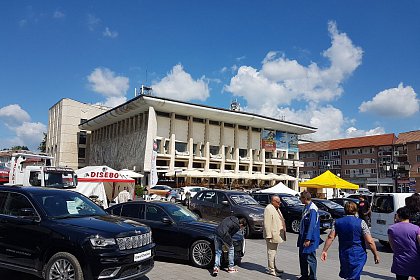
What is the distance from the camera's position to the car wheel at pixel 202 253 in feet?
27.4

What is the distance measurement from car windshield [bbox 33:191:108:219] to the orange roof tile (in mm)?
81264

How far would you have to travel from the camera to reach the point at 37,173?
67.9 ft

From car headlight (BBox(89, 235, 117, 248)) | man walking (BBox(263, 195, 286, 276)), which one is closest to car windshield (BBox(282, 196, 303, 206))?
man walking (BBox(263, 195, 286, 276))

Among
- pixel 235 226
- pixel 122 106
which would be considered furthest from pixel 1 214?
pixel 122 106

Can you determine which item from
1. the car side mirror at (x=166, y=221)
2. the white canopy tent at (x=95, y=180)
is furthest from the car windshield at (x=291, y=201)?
the white canopy tent at (x=95, y=180)

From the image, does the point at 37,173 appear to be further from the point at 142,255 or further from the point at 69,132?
the point at 69,132

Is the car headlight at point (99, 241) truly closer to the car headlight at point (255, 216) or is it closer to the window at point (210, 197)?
the car headlight at point (255, 216)

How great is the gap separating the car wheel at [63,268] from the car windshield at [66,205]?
0.80 meters

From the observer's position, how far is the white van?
1251cm

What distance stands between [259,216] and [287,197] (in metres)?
4.74

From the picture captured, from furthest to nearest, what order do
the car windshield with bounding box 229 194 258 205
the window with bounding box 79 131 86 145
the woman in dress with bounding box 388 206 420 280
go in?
the window with bounding box 79 131 86 145 → the car windshield with bounding box 229 194 258 205 → the woman in dress with bounding box 388 206 420 280

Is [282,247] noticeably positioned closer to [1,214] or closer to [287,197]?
[287,197]

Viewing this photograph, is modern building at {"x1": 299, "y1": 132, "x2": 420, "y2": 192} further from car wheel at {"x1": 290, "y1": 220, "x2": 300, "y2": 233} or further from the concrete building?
car wheel at {"x1": 290, "y1": 220, "x2": 300, "y2": 233}

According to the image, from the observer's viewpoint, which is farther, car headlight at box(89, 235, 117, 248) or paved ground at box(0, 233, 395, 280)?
paved ground at box(0, 233, 395, 280)
